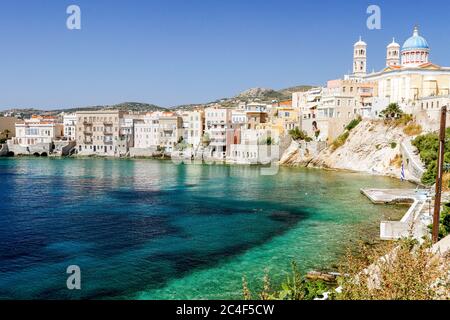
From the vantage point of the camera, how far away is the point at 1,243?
18219mm

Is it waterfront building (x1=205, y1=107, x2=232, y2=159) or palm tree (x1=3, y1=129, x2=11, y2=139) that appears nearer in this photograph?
waterfront building (x1=205, y1=107, x2=232, y2=159)

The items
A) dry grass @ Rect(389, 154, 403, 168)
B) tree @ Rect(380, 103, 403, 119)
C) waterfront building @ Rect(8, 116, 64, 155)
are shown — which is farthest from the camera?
waterfront building @ Rect(8, 116, 64, 155)

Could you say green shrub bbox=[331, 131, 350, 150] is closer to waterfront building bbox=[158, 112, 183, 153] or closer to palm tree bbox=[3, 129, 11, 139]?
waterfront building bbox=[158, 112, 183, 153]

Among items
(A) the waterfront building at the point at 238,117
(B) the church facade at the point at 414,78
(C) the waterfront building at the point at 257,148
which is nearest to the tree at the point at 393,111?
(B) the church facade at the point at 414,78

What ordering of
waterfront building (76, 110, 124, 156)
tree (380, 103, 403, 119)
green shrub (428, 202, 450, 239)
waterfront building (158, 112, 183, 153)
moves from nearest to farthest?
green shrub (428, 202, 450, 239) → tree (380, 103, 403, 119) → waterfront building (158, 112, 183, 153) → waterfront building (76, 110, 124, 156)

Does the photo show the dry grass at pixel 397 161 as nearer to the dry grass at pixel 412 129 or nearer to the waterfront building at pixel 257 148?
the dry grass at pixel 412 129

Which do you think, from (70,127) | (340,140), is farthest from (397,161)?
(70,127)

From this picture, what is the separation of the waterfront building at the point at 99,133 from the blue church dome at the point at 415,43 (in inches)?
2019

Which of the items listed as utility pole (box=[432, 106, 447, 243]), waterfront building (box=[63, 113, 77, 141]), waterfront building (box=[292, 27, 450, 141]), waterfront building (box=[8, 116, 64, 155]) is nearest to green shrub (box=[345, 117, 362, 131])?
waterfront building (box=[292, 27, 450, 141])

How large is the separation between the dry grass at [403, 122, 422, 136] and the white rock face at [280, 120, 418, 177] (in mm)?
528

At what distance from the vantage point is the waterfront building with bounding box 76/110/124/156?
84.4 metres

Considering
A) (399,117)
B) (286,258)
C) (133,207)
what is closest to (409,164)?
(399,117)

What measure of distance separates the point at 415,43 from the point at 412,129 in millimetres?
14133

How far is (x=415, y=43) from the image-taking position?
186 feet
